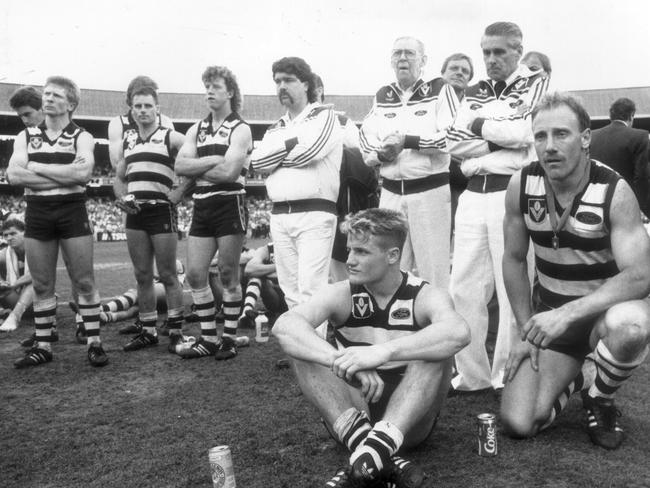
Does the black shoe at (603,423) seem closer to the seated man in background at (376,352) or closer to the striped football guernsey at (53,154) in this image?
the seated man in background at (376,352)

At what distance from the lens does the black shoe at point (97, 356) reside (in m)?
5.37

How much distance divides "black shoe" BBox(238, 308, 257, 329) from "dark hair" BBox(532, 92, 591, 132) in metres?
4.61

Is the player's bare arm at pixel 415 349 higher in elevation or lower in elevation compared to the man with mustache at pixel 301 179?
lower

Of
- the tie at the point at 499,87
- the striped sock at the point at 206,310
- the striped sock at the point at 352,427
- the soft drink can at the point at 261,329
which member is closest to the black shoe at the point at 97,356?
the striped sock at the point at 206,310

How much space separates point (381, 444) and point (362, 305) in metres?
0.88

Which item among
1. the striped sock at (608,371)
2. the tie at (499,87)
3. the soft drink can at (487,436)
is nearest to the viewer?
the soft drink can at (487,436)

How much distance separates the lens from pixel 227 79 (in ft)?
18.2

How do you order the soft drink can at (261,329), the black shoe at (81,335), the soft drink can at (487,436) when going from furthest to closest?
the black shoe at (81,335) → the soft drink can at (261,329) → the soft drink can at (487,436)

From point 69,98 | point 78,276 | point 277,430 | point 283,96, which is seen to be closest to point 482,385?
point 277,430

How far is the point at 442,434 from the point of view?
11.6ft

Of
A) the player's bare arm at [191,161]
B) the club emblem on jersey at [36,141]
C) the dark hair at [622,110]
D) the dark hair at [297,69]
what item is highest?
the dark hair at [297,69]

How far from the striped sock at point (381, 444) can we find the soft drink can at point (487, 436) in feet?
1.78

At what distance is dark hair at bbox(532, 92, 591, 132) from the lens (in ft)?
11.1

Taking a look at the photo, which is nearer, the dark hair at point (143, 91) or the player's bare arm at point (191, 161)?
the player's bare arm at point (191, 161)
